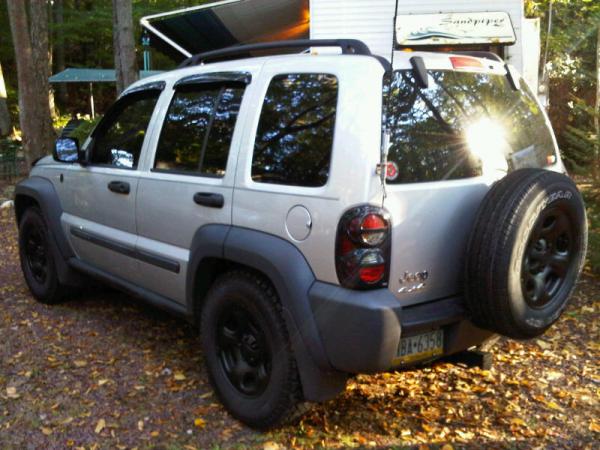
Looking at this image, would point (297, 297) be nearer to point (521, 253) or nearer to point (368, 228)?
point (368, 228)

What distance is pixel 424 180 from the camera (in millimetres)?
3010

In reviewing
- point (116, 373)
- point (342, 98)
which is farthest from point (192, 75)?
point (116, 373)

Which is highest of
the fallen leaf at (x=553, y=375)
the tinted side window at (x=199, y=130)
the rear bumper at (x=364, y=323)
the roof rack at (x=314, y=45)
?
the roof rack at (x=314, y=45)

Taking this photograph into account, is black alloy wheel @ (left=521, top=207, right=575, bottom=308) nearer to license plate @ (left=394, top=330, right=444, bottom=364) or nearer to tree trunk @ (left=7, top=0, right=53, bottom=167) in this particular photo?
license plate @ (left=394, top=330, right=444, bottom=364)

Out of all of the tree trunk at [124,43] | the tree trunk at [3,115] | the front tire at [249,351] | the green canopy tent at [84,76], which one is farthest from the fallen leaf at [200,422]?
the green canopy tent at [84,76]

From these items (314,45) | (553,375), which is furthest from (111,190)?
(553,375)

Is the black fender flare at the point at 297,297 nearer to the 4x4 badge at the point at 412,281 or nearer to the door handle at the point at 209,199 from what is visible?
the door handle at the point at 209,199

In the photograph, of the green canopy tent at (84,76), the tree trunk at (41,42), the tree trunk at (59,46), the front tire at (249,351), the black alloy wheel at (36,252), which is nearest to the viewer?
the front tire at (249,351)

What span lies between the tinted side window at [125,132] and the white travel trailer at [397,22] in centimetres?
635

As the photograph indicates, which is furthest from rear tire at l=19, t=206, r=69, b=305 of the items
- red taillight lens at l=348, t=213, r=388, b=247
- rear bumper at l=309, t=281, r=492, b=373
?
red taillight lens at l=348, t=213, r=388, b=247

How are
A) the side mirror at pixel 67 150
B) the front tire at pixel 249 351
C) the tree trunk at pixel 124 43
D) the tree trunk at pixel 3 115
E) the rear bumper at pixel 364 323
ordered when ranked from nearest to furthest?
the rear bumper at pixel 364 323, the front tire at pixel 249 351, the side mirror at pixel 67 150, the tree trunk at pixel 124 43, the tree trunk at pixel 3 115

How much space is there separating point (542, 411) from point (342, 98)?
2133 mm

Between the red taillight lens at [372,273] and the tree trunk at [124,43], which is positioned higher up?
the tree trunk at [124,43]

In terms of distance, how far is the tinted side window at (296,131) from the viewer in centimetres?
304
